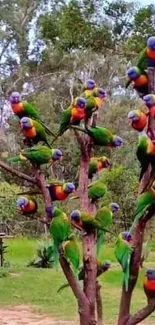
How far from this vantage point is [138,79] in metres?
1.14

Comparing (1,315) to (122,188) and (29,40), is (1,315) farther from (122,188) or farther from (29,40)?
(29,40)

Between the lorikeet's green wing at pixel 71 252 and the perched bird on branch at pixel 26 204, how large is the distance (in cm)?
10

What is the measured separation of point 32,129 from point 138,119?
0.25 metres

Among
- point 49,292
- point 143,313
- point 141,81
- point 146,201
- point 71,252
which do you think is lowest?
point 49,292

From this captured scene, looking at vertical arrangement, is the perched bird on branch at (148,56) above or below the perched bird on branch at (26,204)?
above

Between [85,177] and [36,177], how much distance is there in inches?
4.0

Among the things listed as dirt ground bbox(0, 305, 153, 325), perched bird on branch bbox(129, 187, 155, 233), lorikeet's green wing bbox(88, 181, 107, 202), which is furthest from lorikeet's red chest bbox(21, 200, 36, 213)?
dirt ground bbox(0, 305, 153, 325)

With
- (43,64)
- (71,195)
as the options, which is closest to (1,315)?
(71,195)

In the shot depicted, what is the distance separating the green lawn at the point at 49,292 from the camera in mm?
4906

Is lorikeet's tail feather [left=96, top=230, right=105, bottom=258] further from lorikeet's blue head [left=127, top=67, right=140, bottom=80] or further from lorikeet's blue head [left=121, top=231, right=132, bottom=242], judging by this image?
lorikeet's blue head [left=127, top=67, right=140, bottom=80]

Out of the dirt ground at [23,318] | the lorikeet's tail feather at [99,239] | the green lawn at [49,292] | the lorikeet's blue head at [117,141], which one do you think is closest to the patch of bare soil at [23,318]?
the dirt ground at [23,318]

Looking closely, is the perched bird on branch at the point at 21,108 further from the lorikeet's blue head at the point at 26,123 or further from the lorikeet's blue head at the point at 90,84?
the lorikeet's blue head at the point at 90,84

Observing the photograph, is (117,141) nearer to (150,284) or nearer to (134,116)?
(134,116)

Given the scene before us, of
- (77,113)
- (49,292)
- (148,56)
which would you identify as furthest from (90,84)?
(49,292)
